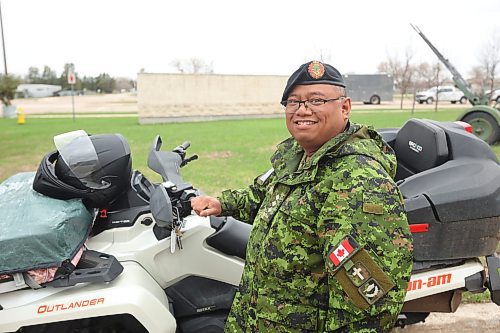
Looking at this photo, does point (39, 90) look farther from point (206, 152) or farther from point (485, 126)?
point (485, 126)

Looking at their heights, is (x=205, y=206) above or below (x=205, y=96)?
above

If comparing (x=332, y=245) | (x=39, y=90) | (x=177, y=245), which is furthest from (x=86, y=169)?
(x=39, y=90)

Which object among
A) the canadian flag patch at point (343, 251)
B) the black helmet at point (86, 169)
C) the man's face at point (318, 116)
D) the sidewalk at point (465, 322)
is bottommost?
the sidewalk at point (465, 322)

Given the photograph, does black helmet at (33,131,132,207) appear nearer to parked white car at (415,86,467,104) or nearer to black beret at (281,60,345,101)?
black beret at (281,60,345,101)

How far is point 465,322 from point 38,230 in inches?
112

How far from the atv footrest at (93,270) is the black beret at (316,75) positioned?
1030mm

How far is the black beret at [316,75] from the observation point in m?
1.57

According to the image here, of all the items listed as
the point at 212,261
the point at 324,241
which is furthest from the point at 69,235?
the point at 324,241

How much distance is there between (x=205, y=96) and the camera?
→ 2070 centimetres

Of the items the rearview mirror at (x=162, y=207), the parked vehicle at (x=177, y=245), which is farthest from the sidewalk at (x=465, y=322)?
the rearview mirror at (x=162, y=207)

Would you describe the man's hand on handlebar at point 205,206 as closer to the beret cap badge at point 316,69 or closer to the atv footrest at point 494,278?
the beret cap badge at point 316,69

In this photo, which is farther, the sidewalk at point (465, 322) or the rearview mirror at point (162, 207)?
the sidewalk at point (465, 322)

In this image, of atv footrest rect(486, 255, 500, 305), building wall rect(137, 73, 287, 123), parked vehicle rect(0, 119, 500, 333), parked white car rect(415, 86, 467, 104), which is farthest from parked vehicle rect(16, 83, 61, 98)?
atv footrest rect(486, 255, 500, 305)

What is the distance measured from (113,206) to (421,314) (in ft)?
5.65
